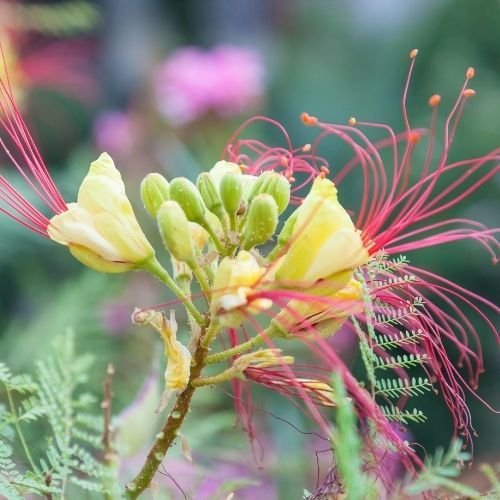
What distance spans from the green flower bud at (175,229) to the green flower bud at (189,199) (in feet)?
0.09

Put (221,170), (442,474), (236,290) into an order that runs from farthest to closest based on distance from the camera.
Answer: (221,170) < (236,290) < (442,474)

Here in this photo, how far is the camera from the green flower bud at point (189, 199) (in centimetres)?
60

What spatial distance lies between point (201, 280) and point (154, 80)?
5.42ft

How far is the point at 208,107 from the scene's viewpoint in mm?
1960

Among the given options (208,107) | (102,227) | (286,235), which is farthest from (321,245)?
(208,107)

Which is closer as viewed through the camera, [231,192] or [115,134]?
[231,192]

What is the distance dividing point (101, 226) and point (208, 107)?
139cm

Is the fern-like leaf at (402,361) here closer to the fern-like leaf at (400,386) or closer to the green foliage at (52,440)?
the fern-like leaf at (400,386)

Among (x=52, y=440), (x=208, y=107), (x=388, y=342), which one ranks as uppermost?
(x=208, y=107)

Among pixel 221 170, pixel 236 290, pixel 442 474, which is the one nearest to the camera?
pixel 442 474

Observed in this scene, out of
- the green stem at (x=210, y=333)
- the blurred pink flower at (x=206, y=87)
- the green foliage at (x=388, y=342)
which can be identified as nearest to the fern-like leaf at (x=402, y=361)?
the green foliage at (x=388, y=342)

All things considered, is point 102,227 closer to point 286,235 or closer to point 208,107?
point 286,235

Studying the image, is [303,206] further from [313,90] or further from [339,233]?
[313,90]

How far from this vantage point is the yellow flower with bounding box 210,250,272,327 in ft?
1.77
